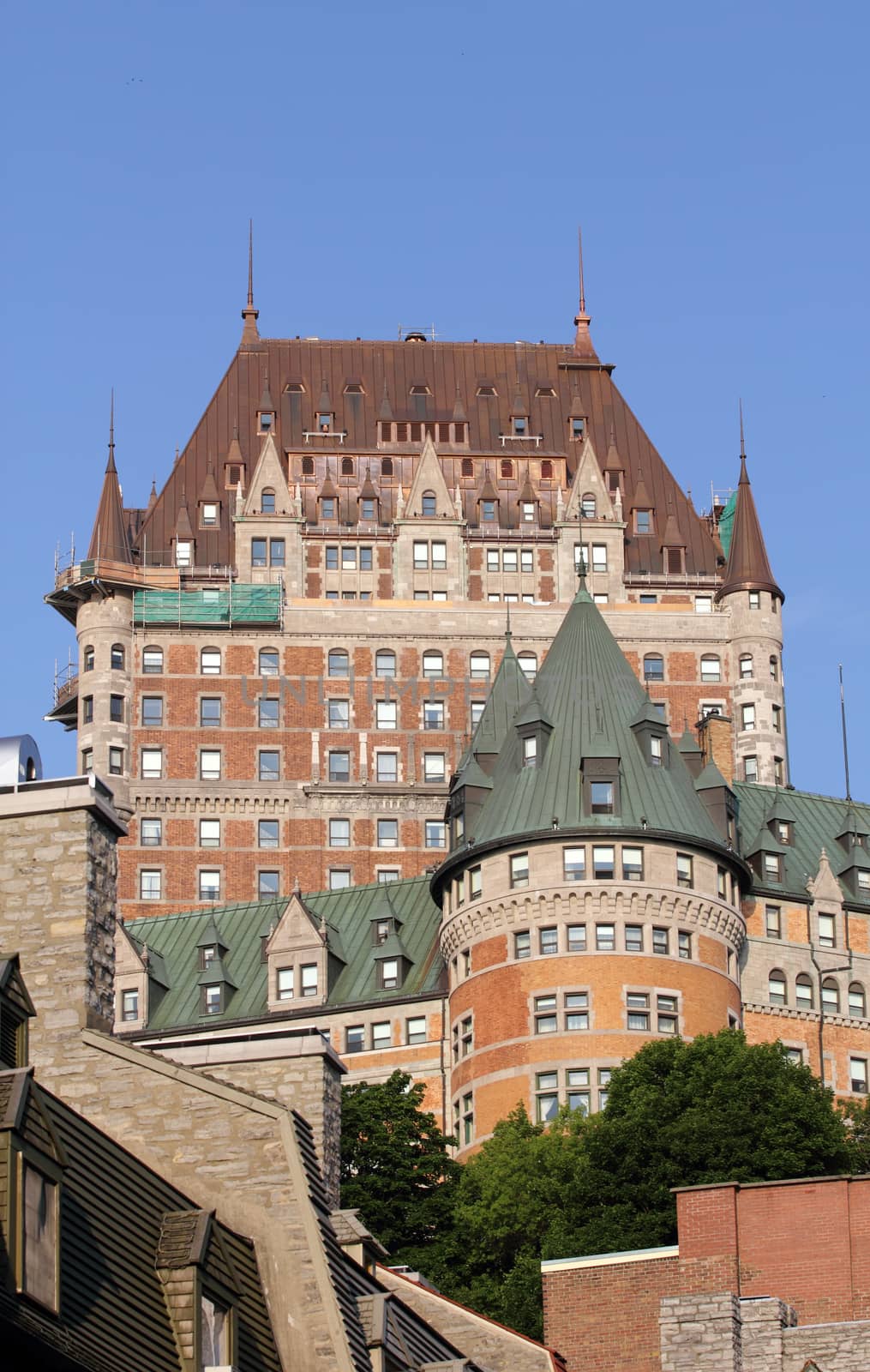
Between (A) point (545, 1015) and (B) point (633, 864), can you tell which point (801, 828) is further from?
(A) point (545, 1015)

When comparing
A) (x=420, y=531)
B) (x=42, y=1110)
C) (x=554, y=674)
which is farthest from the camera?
(x=420, y=531)

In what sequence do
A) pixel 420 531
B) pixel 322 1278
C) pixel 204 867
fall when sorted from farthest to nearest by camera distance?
pixel 420 531, pixel 204 867, pixel 322 1278

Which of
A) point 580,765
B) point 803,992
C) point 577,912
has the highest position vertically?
point 580,765

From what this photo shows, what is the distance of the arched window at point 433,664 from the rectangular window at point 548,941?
135 ft

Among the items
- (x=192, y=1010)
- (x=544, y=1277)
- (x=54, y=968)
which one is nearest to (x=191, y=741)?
(x=192, y=1010)

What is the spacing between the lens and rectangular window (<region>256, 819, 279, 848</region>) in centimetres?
12169

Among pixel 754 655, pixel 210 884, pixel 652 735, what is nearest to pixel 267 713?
pixel 210 884

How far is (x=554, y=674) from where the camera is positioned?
312 feet

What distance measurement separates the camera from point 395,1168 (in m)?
75.4

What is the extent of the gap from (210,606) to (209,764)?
8447mm

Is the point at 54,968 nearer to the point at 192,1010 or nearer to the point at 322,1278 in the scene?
the point at 322,1278

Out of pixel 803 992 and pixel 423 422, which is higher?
pixel 423 422

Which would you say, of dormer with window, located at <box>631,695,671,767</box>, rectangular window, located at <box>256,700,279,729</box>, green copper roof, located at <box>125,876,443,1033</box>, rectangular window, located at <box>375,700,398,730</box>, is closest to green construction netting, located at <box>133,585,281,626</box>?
rectangular window, located at <box>256,700,279,729</box>

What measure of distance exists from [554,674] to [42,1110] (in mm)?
78243
